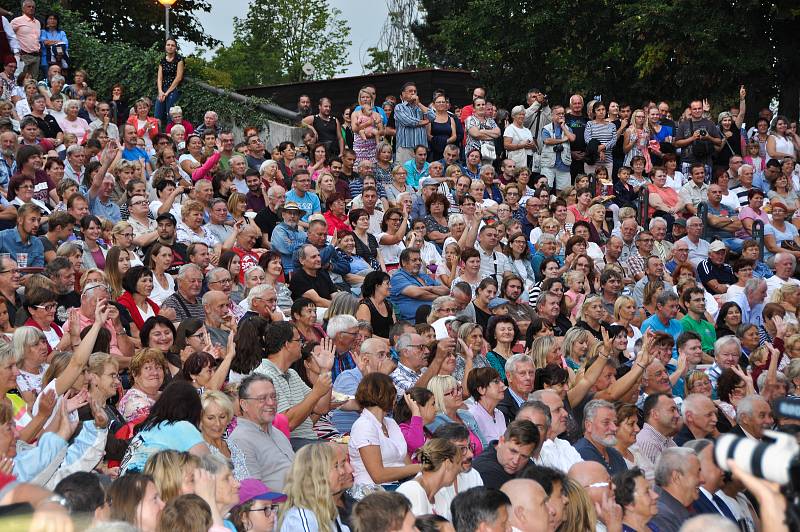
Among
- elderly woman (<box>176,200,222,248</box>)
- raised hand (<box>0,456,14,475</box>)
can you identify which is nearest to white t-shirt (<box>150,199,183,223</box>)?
elderly woman (<box>176,200,222,248</box>)

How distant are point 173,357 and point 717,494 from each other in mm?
3856

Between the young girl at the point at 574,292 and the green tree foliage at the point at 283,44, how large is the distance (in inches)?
1450

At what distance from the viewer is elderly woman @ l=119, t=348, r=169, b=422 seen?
741cm

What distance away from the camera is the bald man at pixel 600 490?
6.95 m

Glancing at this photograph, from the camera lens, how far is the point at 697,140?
61.5ft

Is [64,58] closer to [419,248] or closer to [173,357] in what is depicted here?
[419,248]

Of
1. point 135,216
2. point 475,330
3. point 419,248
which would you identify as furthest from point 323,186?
point 475,330

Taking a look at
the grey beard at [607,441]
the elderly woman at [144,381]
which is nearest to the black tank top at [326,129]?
the grey beard at [607,441]

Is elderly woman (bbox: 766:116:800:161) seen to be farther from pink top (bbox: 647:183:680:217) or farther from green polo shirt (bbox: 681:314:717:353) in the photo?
green polo shirt (bbox: 681:314:717:353)

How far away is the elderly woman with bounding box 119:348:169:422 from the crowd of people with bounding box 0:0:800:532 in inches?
0.6

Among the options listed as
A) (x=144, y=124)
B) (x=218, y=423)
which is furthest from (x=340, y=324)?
(x=144, y=124)

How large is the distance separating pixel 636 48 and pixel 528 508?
18263 millimetres

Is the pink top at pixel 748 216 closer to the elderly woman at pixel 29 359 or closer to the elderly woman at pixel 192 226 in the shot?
the elderly woman at pixel 192 226

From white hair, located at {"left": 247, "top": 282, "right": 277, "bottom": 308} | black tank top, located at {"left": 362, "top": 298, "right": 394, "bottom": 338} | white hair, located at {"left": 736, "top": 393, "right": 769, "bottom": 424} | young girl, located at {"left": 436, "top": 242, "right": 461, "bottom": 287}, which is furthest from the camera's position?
young girl, located at {"left": 436, "top": 242, "right": 461, "bottom": 287}
